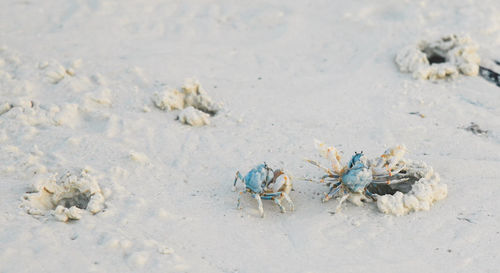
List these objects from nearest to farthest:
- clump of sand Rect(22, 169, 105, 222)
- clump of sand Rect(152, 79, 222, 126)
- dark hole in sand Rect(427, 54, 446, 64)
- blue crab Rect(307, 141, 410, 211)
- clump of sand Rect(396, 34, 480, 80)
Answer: clump of sand Rect(22, 169, 105, 222)
blue crab Rect(307, 141, 410, 211)
clump of sand Rect(152, 79, 222, 126)
clump of sand Rect(396, 34, 480, 80)
dark hole in sand Rect(427, 54, 446, 64)

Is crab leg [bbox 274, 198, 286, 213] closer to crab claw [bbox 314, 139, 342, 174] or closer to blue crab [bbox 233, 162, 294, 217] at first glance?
blue crab [bbox 233, 162, 294, 217]

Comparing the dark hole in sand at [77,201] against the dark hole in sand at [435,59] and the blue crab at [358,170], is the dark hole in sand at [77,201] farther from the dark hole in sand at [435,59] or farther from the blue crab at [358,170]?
the dark hole in sand at [435,59]

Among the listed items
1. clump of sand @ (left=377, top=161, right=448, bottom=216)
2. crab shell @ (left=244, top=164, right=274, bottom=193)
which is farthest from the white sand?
crab shell @ (left=244, top=164, right=274, bottom=193)

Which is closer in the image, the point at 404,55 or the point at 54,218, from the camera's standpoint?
the point at 54,218

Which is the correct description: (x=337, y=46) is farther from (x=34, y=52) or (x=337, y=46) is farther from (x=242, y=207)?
(x=34, y=52)

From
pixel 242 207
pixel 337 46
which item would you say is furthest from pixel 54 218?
pixel 337 46

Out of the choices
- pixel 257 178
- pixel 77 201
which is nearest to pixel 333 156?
pixel 257 178
